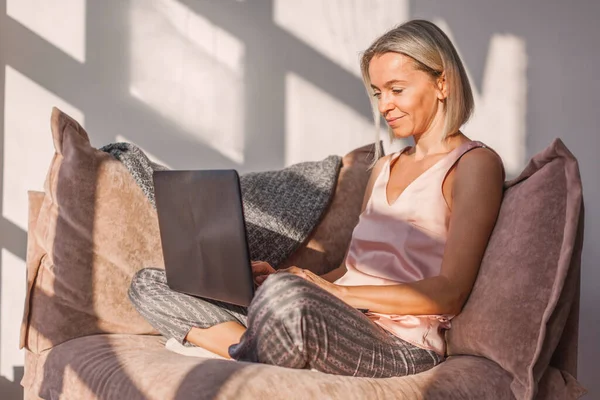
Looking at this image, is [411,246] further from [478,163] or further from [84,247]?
[84,247]

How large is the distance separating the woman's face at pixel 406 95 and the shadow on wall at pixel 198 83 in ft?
3.04

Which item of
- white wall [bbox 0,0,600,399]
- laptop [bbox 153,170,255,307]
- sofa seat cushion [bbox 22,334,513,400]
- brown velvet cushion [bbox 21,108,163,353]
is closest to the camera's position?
sofa seat cushion [bbox 22,334,513,400]

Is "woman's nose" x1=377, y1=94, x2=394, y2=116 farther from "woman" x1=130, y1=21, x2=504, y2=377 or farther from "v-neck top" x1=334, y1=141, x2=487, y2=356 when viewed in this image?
"v-neck top" x1=334, y1=141, x2=487, y2=356

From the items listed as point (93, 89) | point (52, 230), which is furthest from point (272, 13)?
point (52, 230)

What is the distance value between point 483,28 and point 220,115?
1012 mm

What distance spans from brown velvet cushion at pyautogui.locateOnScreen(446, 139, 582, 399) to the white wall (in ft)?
3.67

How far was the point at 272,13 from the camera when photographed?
2.76 m

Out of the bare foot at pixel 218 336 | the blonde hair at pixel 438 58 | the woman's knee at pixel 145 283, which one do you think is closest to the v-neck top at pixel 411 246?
the blonde hair at pixel 438 58

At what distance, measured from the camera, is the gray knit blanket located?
7.11ft

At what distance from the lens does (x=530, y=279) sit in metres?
1.47

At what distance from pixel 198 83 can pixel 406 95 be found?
110 cm

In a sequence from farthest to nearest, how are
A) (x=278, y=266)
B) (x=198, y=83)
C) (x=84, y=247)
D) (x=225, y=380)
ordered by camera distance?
1. (x=198, y=83)
2. (x=278, y=266)
3. (x=84, y=247)
4. (x=225, y=380)

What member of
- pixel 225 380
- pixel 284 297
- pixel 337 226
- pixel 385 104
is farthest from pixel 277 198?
pixel 225 380

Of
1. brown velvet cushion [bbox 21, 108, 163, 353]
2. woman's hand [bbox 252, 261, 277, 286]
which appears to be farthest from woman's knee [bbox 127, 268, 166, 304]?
woman's hand [bbox 252, 261, 277, 286]
